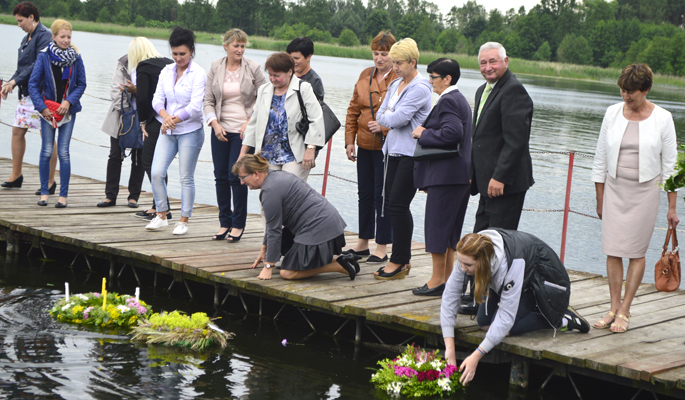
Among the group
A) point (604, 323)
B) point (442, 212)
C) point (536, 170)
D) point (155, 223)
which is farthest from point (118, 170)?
point (536, 170)

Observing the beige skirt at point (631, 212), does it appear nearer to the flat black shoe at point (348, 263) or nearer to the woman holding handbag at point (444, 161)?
the woman holding handbag at point (444, 161)

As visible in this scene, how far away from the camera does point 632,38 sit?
7494 cm

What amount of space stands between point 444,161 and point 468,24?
94057mm

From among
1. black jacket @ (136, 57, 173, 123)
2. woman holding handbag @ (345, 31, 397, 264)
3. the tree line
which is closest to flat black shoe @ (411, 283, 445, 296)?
woman holding handbag @ (345, 31, 397, 264)

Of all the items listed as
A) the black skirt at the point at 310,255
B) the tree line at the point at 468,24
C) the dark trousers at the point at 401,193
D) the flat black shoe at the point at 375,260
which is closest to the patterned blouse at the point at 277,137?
the black skirt at the point at 310,255

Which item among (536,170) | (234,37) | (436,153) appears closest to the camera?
(436,153)

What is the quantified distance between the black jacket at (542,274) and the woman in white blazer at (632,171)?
1.26ft

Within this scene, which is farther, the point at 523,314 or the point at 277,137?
the point at 277,137

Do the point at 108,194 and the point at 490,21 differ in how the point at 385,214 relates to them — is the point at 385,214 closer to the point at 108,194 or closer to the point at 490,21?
the point at 108,194

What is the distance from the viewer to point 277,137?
5.62 meters

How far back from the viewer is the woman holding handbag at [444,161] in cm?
475

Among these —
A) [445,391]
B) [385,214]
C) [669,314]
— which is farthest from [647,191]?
[385,214]

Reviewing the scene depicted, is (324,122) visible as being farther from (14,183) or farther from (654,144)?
(14,183)

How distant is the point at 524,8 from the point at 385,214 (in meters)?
98.7
